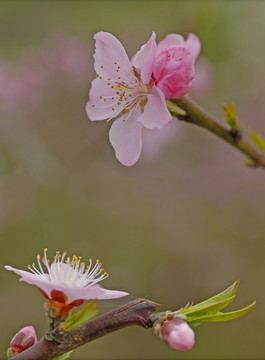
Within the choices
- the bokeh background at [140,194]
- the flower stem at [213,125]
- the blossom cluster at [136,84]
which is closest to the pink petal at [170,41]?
the blossom cluster at [136,84]

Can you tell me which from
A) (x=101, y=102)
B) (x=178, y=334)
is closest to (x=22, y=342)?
(x=178, y=334)

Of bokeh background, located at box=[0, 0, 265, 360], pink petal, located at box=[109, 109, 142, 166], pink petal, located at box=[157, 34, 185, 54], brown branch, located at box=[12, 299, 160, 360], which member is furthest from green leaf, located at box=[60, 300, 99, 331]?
bokeh background, located at box=[0, 0, 265, 360]

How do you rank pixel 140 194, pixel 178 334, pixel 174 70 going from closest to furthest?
pixel 178 334 → pixel 174 70 → pixel 140 194

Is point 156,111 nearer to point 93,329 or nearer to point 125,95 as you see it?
point 125,95

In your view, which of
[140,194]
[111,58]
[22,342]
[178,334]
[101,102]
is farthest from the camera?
[140,194]

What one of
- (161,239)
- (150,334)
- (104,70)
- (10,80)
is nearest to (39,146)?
(10,80)

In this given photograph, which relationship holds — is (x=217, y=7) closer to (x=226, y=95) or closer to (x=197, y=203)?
(x=226, y=95)

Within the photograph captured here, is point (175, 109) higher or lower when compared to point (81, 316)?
higher

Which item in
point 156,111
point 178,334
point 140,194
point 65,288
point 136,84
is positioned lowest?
point 178,334
